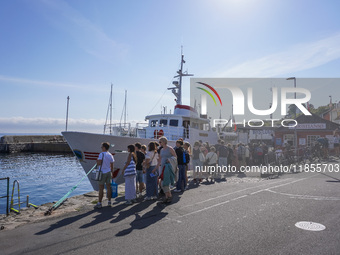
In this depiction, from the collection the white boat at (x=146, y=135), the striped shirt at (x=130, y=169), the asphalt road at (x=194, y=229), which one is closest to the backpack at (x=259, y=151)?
the white boat at (x=146, y=135)

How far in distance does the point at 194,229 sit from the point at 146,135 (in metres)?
14.9

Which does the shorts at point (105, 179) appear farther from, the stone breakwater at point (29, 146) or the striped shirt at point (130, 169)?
the stone breakwater at point (29, 146)

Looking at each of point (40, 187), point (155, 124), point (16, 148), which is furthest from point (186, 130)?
point (16, 148)

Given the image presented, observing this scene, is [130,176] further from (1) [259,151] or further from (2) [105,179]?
(1) [259,151]

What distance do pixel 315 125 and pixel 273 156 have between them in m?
17.5

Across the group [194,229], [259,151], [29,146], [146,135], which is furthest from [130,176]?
[29,146]

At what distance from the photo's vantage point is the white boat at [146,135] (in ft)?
45.2

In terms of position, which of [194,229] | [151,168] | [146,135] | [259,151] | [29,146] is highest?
[146,135]

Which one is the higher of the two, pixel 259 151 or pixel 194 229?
pixel 259 151

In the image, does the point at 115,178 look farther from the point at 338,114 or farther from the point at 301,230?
the point at 338,114

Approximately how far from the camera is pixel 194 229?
17.9 feet

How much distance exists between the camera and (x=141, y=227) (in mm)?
5637

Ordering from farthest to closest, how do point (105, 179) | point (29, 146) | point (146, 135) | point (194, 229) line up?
point (29, 146), point (146, 135), point (105, 179), point (194, 229)

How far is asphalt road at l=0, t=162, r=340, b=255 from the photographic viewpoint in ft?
14.9
